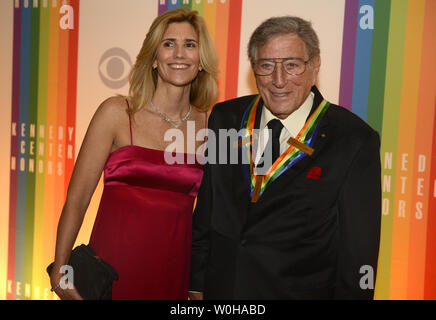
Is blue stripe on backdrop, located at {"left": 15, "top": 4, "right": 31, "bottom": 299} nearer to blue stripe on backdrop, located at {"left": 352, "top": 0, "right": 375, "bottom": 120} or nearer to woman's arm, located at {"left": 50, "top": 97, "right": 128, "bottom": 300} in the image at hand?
woman's arm, located at {"left": 50, "top": 97, "right": 128, "bottom": 300}

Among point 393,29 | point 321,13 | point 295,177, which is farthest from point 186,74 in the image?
point 393,29

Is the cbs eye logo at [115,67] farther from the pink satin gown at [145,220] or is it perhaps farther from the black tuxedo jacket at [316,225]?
the black tuxedo jacket at [316,225]

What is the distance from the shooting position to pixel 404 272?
2750mm

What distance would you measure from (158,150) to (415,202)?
151 centimetres

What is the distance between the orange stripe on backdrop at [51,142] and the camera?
11.0ft

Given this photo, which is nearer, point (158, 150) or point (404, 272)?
point (158, 150)

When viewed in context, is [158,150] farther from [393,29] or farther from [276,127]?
[393,29]

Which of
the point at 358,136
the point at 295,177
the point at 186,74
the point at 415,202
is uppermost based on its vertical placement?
the point at 186,74

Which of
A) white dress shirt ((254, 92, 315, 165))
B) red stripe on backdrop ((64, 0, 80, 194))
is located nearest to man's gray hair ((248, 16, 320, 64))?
white dress shirt ((254, 92, 315, 165))

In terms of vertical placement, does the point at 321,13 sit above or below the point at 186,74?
above

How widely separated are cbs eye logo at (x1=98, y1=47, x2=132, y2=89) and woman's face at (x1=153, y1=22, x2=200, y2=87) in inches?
38.8

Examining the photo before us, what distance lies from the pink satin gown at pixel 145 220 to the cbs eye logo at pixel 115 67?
1.13 metres

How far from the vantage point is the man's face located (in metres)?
1.81

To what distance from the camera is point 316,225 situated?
177cm
